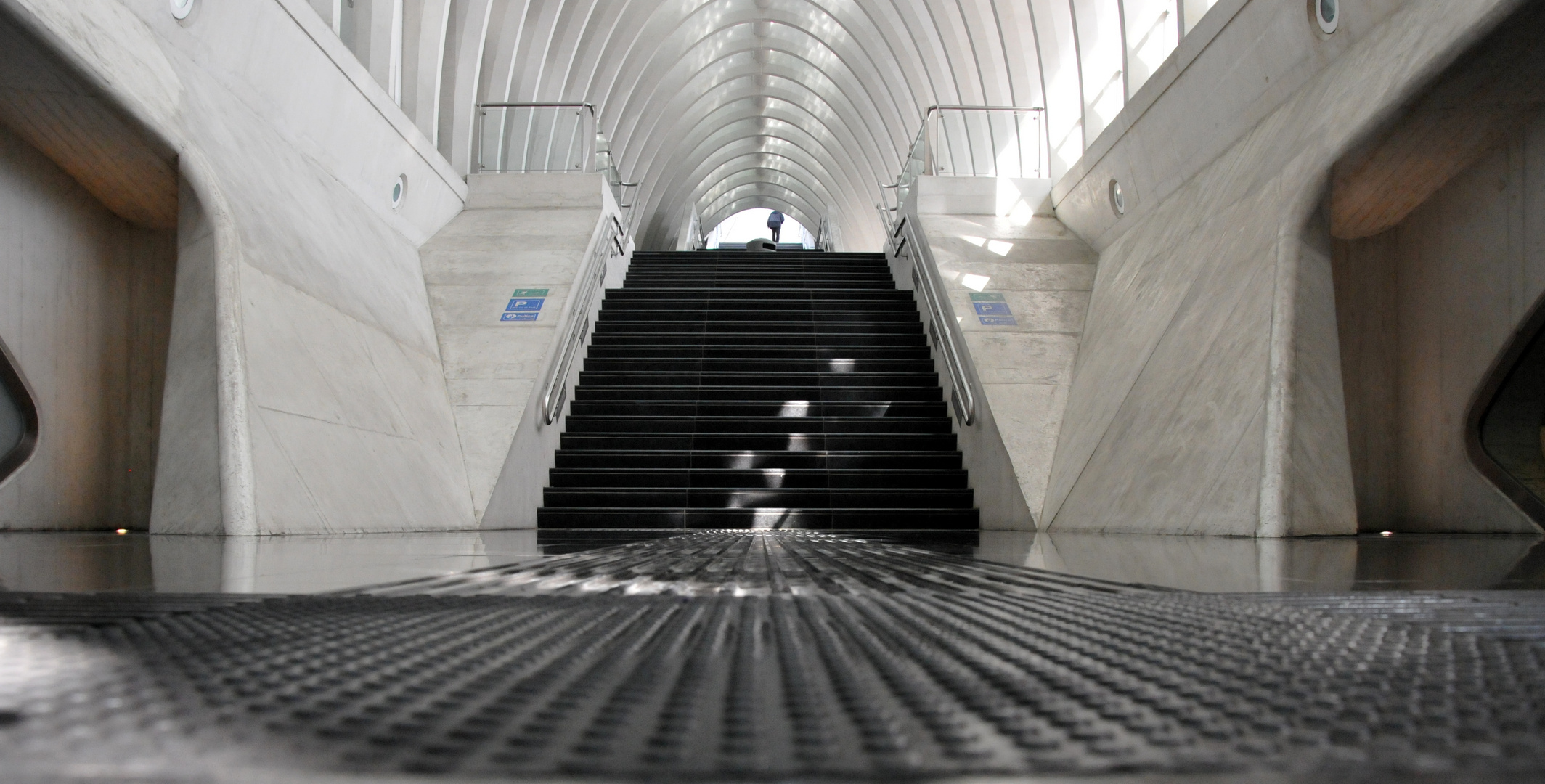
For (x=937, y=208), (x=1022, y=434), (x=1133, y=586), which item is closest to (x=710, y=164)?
(x=937, y=208)

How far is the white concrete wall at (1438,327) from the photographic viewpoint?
6367 millimetres

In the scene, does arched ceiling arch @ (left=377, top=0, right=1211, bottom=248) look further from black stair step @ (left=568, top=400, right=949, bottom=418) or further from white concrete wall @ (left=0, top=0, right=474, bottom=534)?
black stair step @ (left=568, top=400, right=949, bottom=418)

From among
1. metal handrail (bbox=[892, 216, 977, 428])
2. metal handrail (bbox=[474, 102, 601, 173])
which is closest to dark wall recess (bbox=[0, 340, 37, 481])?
metal handrail (bbox=[892, 216, 977, 428])

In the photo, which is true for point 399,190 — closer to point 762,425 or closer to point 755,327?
point 755,327

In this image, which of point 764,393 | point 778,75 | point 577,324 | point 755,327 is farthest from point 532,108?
point 778,75

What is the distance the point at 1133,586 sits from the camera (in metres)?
2.78

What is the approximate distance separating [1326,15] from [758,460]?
642cm

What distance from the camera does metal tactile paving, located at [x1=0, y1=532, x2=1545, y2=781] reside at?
2.91ft

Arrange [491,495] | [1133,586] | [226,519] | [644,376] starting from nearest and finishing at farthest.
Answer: [1133,586] → [226,519] → [491,495] → [644,376]

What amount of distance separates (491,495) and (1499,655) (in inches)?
318

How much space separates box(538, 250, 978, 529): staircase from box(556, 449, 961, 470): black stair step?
2 centimetres

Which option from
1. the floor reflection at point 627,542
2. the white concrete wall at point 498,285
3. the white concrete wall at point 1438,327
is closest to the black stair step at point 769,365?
the white concrete wall at point 498,285

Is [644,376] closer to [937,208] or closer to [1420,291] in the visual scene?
[937,208]

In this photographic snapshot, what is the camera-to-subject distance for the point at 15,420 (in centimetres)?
692
